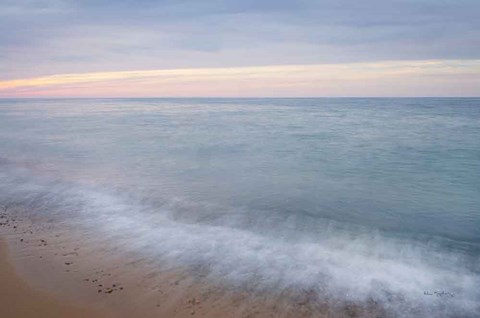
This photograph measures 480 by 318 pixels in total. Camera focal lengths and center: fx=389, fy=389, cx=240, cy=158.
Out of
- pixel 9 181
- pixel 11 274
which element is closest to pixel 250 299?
pixel 11 274

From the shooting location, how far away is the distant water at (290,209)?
29.3ft

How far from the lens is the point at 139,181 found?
18.1 meters

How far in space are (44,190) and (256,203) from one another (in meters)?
8.81

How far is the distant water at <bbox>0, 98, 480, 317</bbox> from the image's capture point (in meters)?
8.94

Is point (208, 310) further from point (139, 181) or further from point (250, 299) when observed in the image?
point (139, 181)
